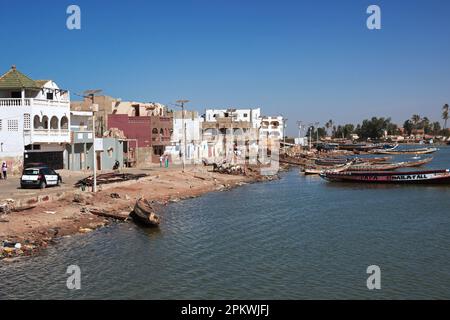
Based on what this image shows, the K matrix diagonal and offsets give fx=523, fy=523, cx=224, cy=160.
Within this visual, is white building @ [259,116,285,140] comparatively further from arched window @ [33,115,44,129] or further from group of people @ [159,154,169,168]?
arched window @ [33,115,44,129]

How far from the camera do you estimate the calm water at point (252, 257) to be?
1966 cm

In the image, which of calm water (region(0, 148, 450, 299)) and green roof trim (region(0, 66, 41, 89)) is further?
green roof trim (region(0, 66, 41, 89))

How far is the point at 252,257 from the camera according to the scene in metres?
24.7

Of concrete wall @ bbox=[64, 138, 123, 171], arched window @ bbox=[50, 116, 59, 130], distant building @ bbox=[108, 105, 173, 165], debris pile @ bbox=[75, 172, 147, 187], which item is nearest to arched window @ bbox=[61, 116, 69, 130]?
arched window @ bbox=[50, 116, 59, 130]

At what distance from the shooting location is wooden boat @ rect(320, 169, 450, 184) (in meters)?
59.8

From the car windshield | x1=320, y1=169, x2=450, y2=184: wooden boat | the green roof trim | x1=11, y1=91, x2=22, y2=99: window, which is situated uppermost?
the green roof trim

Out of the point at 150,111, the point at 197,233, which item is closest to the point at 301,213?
the point at 197,233

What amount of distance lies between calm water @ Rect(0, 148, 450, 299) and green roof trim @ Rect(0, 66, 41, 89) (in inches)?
681

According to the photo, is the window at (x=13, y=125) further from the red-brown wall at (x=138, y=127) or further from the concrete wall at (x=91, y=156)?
the red-brown wall at (x=138, y=127)

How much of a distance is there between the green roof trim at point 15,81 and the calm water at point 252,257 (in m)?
17.3

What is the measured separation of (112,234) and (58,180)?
11158 mm

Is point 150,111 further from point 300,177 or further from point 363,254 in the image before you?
point 363,254

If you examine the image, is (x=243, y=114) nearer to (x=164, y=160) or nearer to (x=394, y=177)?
(x=164, y=160)
